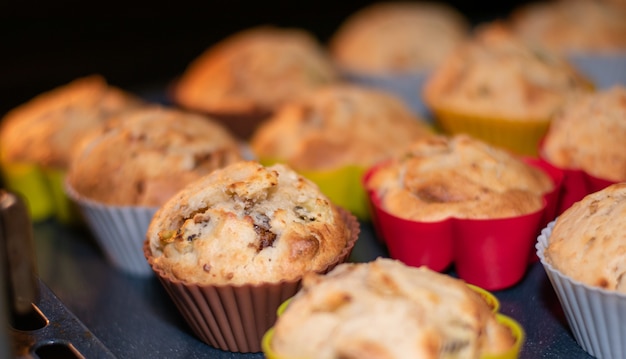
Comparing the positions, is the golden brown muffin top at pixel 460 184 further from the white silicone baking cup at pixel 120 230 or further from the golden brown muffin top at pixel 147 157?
the white silicone baking cup at pixel 120 230

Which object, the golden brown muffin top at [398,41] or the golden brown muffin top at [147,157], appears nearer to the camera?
the golden brown muffin top at [147,157]

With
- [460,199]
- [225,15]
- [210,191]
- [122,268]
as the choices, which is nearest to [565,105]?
[460,199]

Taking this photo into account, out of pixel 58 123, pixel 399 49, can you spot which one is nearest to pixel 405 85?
pixel 399 49

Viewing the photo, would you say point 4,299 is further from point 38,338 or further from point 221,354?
point 221,354

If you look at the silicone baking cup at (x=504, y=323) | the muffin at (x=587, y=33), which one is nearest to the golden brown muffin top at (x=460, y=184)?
the silicone baking cup at (x=504, y=323)

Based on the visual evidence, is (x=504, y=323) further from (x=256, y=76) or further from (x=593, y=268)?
(x=256, y=76)

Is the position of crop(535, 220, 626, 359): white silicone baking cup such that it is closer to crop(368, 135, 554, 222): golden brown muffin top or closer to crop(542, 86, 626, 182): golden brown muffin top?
crop(368, 135, 554, 222): golden brown muffin top
